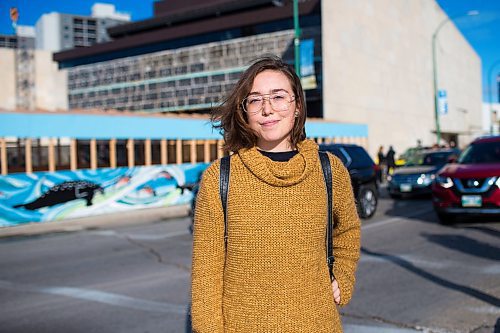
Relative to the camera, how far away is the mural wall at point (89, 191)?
12.7m

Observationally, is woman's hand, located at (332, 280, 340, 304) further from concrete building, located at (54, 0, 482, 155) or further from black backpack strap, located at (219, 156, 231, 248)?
concrete building, located at (54, 0, 482, 155)

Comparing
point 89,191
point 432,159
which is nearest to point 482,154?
point 432,159

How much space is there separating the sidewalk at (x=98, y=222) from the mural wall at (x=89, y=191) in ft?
0.84

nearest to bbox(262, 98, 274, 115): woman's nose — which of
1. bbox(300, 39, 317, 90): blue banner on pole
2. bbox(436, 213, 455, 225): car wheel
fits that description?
bbox(436, 213, 455, 225): car wheel

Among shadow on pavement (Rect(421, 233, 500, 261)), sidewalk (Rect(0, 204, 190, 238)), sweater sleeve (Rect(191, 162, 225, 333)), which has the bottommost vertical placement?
sidewalk (Rect(0, 204, 190, 238))

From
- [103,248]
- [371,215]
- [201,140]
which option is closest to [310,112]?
[201,140]

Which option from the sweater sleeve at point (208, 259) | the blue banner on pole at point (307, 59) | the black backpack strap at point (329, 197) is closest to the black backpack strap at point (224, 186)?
the sweater sleeve at point (208, 259)

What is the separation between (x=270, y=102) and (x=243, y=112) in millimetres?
128

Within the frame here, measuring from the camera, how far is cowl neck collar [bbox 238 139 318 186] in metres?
1.92

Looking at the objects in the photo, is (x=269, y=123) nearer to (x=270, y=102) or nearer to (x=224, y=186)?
(x=270, y=102)

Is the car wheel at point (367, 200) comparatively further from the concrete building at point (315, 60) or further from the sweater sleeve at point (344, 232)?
the concrete building at point (315, 60)

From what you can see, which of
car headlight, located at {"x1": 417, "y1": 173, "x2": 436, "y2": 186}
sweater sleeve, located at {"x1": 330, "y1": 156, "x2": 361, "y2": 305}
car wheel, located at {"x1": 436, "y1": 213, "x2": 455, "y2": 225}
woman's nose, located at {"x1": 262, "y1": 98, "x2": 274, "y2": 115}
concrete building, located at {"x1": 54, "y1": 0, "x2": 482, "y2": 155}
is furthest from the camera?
concrete building, located at {"x1": 54, "y1": 0, "x2": 482, "y2": 155}

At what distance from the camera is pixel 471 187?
31.7 feet

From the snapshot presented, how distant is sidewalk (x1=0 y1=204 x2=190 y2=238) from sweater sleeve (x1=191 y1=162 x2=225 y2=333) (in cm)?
1106
